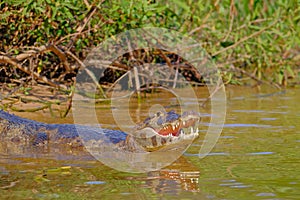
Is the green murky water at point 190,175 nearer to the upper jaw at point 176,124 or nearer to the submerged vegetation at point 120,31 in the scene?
the upper jaw at point 176,124

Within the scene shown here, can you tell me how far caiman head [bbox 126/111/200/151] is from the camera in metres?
4.24

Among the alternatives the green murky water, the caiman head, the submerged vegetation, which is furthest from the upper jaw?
the submerged vegetation

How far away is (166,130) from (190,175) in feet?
1.71

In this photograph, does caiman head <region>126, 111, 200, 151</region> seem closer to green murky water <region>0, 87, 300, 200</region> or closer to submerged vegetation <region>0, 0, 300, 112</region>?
green murky water <region>0, 87, 300, 200</region>

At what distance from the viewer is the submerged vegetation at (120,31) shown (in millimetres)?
6188

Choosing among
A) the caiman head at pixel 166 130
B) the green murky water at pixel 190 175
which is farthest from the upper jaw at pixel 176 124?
the green murky water at pixel 190 175

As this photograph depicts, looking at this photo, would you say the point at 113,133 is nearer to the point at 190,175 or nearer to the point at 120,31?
the point at 190,175

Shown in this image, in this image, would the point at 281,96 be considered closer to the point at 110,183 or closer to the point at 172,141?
the point at 172,141

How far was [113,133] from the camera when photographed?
195 inches

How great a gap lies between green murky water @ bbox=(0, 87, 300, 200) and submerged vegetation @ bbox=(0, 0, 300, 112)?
63.2 inches

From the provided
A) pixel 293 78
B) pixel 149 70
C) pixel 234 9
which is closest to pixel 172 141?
pixel 149 70

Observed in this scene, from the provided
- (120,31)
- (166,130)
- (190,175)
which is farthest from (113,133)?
(120,31)

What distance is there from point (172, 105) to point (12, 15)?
1.70 metres

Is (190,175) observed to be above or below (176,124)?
below
